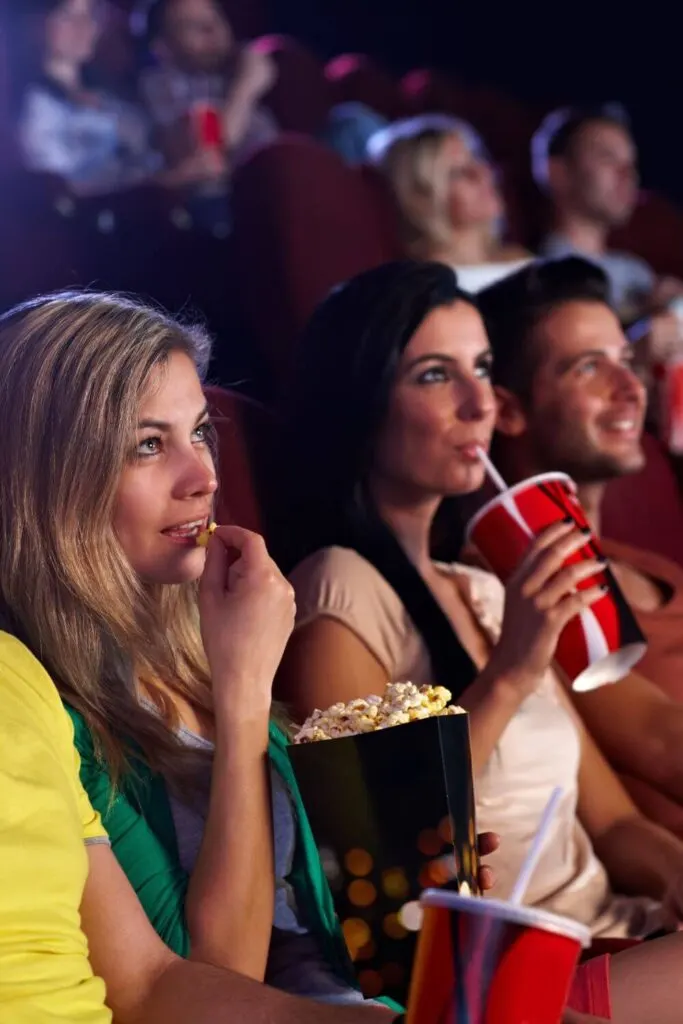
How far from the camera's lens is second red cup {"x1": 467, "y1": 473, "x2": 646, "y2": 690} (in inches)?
49.0

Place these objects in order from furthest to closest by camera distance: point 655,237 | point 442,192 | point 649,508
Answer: point 655,237 < point 442,192 < point 649,508

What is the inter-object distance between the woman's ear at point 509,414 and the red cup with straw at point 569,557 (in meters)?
0.45

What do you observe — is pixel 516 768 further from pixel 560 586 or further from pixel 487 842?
pixel 487 842

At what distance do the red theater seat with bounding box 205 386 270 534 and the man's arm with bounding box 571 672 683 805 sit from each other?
459 mm

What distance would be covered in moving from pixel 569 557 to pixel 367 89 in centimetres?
213

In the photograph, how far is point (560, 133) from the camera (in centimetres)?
291

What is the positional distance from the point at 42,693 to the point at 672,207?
103 inches

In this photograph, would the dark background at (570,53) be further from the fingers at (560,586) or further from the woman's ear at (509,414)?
the fingers at (560,586)

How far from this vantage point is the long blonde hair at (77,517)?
3.21 feet

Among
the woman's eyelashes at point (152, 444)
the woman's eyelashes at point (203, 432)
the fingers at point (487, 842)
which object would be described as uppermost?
the woman's eyelashes at point (203, 432)

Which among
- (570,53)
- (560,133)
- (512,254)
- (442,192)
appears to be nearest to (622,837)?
(442,192)

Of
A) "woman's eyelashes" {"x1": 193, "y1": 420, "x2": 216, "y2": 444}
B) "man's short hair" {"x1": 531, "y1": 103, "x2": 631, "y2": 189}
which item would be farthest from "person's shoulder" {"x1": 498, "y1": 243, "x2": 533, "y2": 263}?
"woman's eyelashes" {"x1": 193, "y1": 420, "x2": 216, "y2": 444}

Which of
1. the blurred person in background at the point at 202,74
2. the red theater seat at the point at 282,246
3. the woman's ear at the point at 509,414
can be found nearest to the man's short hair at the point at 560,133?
the blurred person in background at the point at 202,74

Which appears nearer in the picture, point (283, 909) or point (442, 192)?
point (283, 909)
